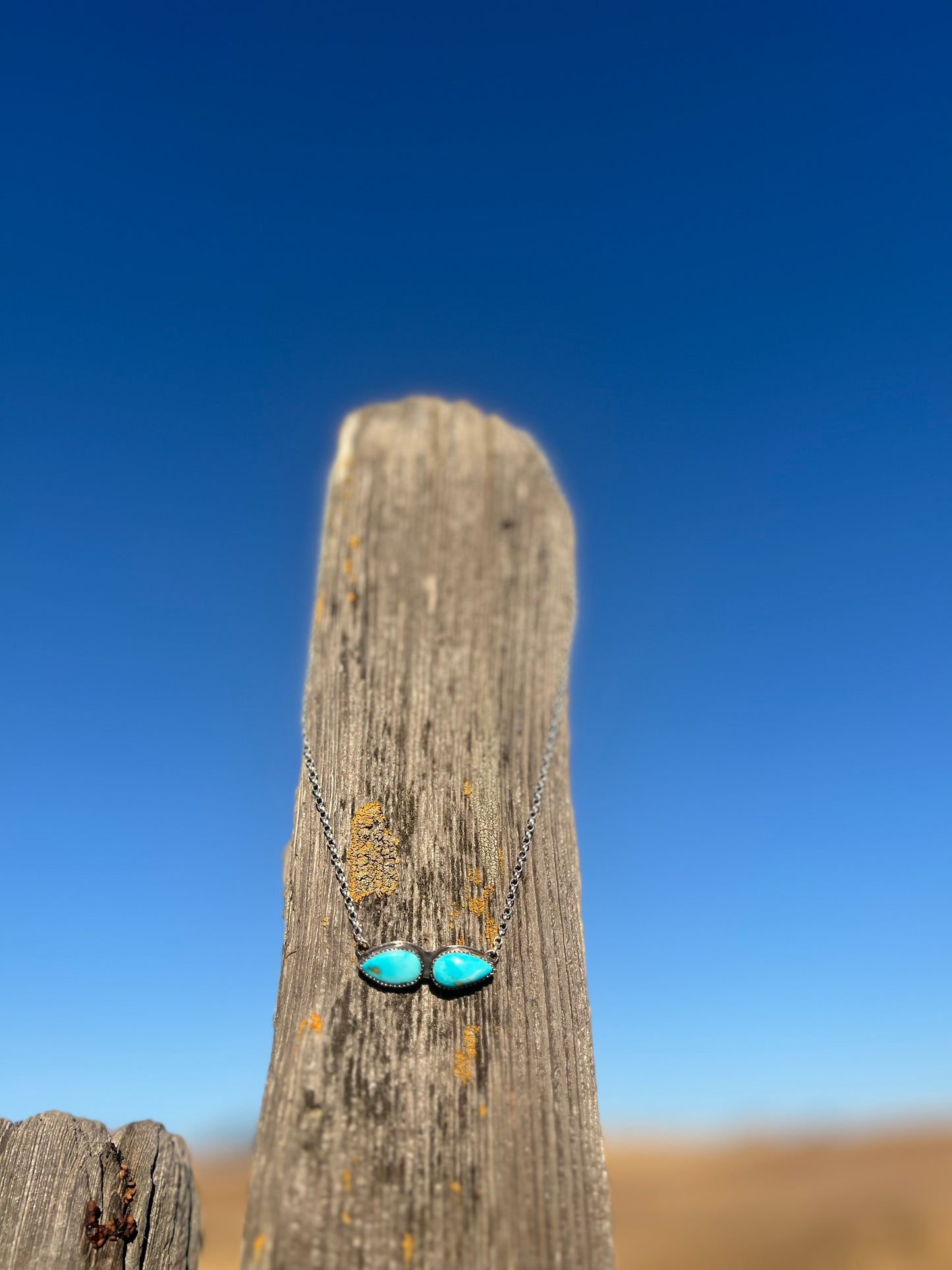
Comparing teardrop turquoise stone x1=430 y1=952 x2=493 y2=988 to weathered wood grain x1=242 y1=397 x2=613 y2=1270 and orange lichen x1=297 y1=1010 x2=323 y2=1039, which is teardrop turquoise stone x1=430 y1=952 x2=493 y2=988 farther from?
orange lichen x1=297 y1=1010 x2=323 y2=1039

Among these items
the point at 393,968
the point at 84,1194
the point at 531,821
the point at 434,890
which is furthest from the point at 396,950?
the point at 84,1194

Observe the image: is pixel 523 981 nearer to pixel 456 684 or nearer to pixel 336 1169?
pixel 336 1169

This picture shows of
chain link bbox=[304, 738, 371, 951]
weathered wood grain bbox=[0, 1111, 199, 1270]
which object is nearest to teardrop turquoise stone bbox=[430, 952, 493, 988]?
chain link bbox=[304, 738, 371, 951]

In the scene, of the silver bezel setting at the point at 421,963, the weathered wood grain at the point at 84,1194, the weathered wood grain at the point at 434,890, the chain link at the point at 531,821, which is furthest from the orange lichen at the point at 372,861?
the weathered wood grain at the point at 84,1194

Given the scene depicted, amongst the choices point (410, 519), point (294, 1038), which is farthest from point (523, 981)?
point (410, 519)

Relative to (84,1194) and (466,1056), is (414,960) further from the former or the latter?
(84,1194)

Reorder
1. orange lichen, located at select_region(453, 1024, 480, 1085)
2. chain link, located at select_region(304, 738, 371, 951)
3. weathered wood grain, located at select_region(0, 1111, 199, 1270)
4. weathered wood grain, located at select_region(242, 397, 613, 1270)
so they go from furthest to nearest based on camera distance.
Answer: weathered wood grain, located at select_region(0, 1111, 199, 1270)
chain link, located at select_region(304, 738, 371, 951)
orange lichen, located at select_region(453, 1024, 480, 1085)
weathered wood grain, located at select_region(242, 397, 613, 1270)

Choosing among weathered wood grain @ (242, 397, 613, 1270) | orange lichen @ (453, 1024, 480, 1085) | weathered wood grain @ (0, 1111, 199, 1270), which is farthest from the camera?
weathered wood grain @ (0, 1111, 199, 1270)

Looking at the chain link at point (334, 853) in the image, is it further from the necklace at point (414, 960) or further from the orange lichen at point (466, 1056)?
the orange lichen at point (466, 1056)
